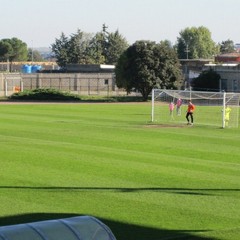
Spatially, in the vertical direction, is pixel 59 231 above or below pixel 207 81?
below

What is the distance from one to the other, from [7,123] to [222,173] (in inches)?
954

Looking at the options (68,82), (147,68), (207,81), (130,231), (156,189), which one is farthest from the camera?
(68,82)

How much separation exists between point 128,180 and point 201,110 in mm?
39476

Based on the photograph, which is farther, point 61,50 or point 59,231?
point 61,50

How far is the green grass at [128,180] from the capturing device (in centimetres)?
1567

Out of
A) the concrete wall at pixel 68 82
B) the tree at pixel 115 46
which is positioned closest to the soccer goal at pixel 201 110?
the concrete wall at pixel 68 82

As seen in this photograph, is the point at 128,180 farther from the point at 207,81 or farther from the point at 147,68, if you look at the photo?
the point at 207,81

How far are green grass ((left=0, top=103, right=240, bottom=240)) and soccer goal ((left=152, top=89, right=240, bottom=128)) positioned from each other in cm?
794

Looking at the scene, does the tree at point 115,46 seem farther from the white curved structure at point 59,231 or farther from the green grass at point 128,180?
the white curved structure at point 59,231

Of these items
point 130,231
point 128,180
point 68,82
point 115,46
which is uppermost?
point 115,46

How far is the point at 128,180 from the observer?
2120 cm

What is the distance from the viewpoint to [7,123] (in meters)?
44.7

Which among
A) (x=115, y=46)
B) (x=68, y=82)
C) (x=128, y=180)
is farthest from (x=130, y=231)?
(x=115, y=46)

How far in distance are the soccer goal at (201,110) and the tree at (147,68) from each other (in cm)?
1203
